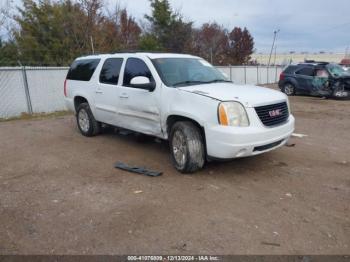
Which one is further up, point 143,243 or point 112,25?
point 112,25

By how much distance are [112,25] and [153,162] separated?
19.2 m

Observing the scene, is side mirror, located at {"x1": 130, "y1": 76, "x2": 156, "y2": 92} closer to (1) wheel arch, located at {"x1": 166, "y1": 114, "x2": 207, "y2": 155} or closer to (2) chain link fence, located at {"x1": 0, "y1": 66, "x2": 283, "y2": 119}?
(1) wheel arch, located at {"x1": 166, "y1": 114, "x2": 207, "y2": 155}

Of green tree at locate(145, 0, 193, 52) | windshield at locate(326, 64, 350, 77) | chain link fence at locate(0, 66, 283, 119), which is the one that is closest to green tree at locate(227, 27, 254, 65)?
green tree at locate(145, 0, 193, 52)

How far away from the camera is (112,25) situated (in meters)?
22.4

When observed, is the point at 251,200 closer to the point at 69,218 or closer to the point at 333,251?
the point at 333,251

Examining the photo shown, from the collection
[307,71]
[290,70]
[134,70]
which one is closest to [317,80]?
[307,71]

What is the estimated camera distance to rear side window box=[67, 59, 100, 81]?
6.84m

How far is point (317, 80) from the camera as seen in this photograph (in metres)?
15.0

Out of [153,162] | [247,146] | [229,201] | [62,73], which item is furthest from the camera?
[62,73]

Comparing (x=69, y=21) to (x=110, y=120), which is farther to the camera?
(x=69, y=21)

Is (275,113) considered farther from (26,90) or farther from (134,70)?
(26,90)

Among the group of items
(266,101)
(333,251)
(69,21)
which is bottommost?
(333,251)

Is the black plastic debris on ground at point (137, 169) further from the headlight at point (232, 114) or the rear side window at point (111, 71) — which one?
the rear side window at point (111, 71)

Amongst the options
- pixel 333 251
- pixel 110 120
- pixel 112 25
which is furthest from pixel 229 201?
pixel 112 25
